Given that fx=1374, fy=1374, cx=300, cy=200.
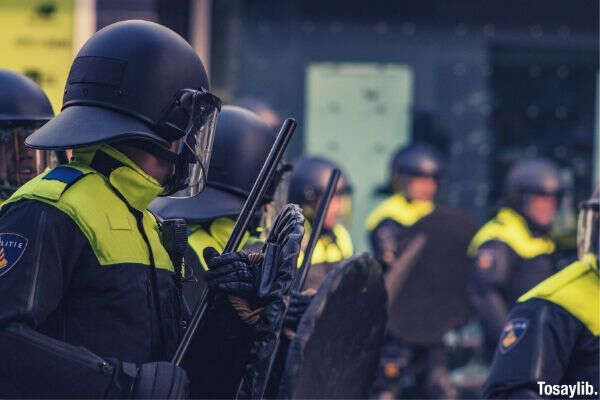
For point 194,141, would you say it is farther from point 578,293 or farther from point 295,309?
point 578,293

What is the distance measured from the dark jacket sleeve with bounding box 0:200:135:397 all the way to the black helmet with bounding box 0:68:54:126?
1.72 meters

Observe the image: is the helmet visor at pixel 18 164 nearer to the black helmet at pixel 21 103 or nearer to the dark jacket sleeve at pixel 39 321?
the black helmet at pixel 21 103

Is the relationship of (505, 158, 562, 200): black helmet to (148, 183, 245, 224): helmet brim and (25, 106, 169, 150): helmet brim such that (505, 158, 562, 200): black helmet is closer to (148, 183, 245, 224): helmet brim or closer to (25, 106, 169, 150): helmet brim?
(148, 183, 245, 224): helmet brim

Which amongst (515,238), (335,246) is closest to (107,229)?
(335,246)

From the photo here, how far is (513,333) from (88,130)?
5.03ft

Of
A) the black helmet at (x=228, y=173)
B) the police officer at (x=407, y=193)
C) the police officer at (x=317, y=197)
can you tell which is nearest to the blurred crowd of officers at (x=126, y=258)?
the black helmet at (x=228, y=173)

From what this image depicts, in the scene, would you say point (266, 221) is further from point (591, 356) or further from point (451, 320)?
point (451, 320)

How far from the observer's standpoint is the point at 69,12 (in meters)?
9.23

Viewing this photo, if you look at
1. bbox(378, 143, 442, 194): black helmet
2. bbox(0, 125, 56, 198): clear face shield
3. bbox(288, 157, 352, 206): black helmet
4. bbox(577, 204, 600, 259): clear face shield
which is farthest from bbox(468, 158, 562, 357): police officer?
bbox(0, 125, 56, 198): clear face shield

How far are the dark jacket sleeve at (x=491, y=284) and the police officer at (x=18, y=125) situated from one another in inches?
173

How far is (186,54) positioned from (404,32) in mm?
8694

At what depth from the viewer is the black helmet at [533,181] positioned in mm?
9227

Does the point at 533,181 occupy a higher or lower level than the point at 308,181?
lower
